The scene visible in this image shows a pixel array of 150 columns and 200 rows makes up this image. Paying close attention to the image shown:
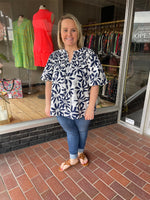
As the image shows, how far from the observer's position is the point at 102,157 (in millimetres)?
1901

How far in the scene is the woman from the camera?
127 cm

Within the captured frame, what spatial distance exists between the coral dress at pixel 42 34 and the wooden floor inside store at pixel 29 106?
1.88 ft

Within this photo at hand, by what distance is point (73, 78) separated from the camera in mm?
1267

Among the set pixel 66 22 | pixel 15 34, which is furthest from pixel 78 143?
pixel 15 34

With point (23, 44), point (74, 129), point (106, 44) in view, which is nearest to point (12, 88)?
point (23, 44)

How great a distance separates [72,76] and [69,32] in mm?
375

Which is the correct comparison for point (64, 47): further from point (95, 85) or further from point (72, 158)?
point (72, 158)

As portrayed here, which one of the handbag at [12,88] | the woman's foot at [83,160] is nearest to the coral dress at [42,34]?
the handbag at [12,88]

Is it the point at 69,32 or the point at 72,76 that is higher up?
the point at 69,32

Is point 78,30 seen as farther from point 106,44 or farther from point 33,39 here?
point 106,44

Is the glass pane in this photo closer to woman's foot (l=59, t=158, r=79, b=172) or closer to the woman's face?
woman's foot (l=59, t=158, r=79, b=172)

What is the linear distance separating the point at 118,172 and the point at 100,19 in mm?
2733

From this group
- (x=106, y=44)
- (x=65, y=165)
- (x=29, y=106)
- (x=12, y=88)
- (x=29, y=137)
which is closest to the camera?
(x=65, y=165)

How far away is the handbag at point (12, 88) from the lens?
2184mm
